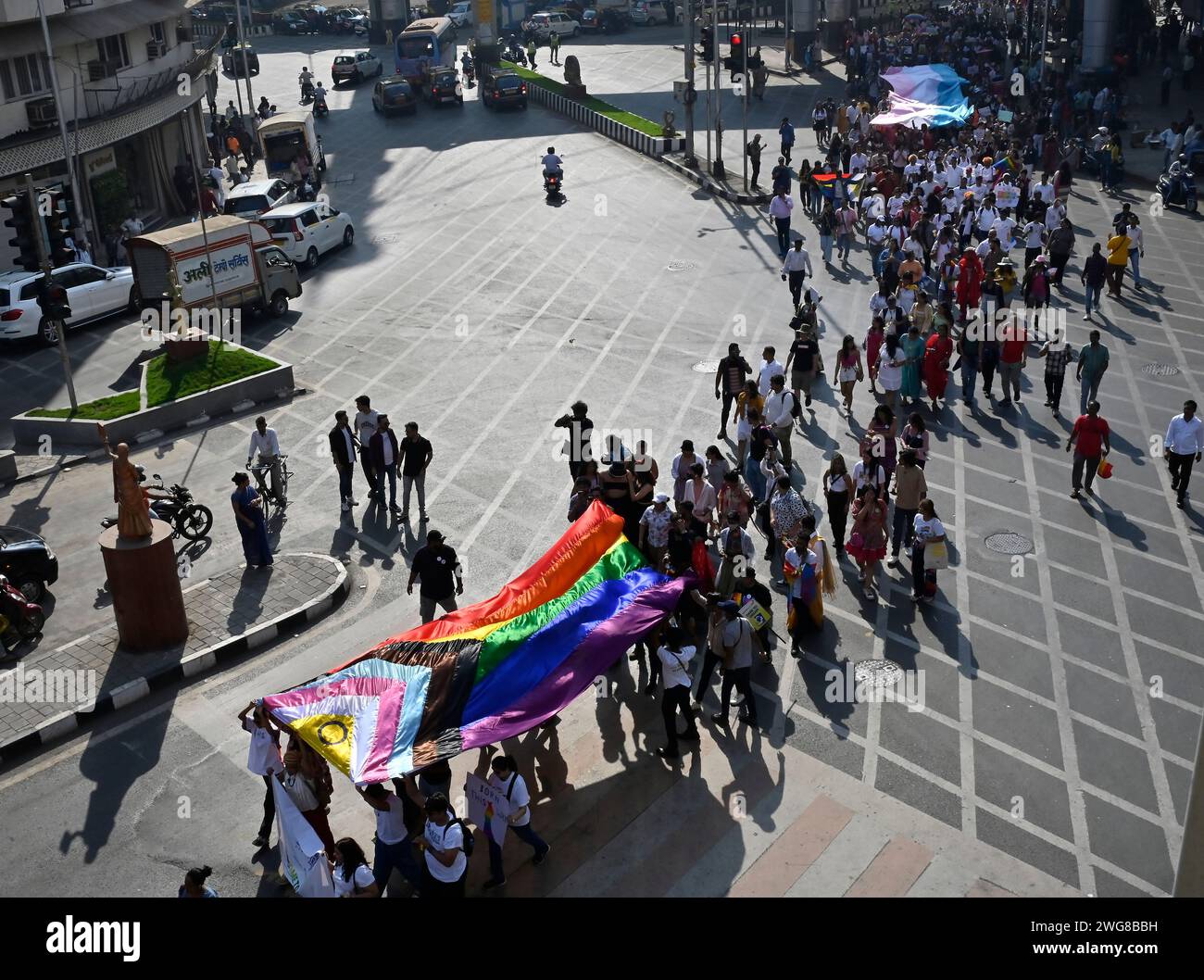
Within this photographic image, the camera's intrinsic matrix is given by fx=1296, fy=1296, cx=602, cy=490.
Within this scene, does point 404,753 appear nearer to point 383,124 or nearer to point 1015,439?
point 1015,439

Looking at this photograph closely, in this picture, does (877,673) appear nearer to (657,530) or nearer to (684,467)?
(657,530)

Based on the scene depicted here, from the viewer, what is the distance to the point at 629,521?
53.9 feet

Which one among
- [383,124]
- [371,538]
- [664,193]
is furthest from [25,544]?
[383,124]

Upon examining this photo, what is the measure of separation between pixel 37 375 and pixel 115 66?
56.4 ft

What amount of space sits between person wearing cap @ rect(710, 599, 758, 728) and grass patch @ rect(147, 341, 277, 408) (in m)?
13.5

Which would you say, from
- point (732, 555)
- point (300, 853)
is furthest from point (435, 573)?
point (300, 853)

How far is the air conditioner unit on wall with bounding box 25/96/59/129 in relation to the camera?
112ft

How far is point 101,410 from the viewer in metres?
22.9

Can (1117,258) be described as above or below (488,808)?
Result: above

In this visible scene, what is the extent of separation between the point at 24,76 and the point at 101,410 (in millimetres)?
16143

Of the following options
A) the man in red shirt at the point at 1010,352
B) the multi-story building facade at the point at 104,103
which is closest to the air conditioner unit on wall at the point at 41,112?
the multi-story building facade at the point at 104,103

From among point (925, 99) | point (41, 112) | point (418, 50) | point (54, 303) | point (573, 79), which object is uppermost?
point (41, 112)

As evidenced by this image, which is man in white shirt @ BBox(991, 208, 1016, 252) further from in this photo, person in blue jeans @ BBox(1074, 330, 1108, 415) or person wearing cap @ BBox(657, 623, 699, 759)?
person wearing cap @ BBox(657, 623, 699, 759)

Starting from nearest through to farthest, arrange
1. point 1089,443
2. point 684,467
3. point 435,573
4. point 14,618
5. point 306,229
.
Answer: point 435,573 < point 14,618 < point 684,467 < point 1089,443 < point 306,229
